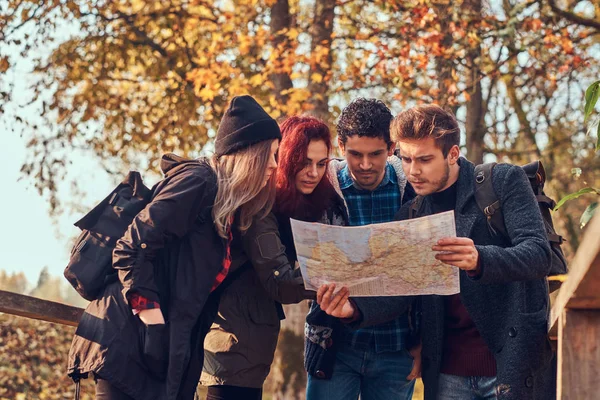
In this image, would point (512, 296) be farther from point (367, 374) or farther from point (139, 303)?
point (139, 303)

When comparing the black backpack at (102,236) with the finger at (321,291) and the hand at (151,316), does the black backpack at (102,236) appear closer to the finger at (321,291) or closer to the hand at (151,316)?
Answer: the hand at (151,316)

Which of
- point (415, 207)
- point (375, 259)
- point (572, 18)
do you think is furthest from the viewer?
point (572, 18)

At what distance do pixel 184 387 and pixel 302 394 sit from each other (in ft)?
18.6

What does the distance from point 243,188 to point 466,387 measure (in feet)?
3.65

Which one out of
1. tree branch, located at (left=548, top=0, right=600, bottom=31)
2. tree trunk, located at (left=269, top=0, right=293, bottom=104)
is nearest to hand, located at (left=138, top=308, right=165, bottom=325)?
tree branch, located at (left=548, top=0, right=600, bottom=31)

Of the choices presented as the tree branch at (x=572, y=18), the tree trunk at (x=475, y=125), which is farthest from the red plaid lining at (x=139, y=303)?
the tree trunk at (x=475, y=125)

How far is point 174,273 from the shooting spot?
3.47 m

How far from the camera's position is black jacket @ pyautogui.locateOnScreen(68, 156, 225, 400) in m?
3.34

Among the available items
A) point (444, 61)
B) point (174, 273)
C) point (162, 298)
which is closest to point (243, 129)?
point (174, 273)

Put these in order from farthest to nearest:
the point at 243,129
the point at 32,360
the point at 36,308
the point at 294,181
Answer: the point at 32,360 → the point at 36,308 → the point at 294,181 → the point at 243,129

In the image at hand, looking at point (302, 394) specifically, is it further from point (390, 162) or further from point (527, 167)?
point (527, 167)

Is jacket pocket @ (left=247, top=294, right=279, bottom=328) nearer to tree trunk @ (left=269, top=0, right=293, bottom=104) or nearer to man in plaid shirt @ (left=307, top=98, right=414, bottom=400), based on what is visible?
man in plaid shirt @ (left=307, top=98, right=414, bottom=400)

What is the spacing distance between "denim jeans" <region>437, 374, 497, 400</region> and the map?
1.51 feet

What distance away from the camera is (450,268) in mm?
3217
